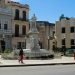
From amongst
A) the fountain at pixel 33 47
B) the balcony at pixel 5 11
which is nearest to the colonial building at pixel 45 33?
the balcony at pixel 5 11

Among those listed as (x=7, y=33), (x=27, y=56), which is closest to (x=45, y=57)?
(x=27, y=56)

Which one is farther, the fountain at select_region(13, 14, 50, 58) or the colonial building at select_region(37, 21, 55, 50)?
the colonial building at select_region(37, 21, 55, 50)

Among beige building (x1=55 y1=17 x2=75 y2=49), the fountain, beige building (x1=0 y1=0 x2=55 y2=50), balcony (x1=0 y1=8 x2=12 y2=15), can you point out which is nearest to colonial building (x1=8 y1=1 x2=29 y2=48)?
beige building (x1=0 y1=0 x2=55 y2=50)

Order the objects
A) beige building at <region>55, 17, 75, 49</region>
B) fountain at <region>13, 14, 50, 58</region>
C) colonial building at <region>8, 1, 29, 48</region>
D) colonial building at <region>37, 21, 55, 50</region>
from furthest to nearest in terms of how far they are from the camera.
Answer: colonial building at <region>37, 21, 55, 50</region> < beige building at <region>55, 17, 75, 49</region> < colonial building at <region>8, 1, 29, 48</region> < fountain at <region>13, 14, 50, 58</region>

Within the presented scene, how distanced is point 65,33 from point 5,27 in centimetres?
1188

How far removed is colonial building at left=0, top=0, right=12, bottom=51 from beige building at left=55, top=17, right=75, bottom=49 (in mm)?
10013

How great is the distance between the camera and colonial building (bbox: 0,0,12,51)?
5841cm

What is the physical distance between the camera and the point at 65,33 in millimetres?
62219

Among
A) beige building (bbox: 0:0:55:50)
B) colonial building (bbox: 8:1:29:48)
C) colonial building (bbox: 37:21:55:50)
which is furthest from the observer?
colonial building (bbox: 37:21:55:50)

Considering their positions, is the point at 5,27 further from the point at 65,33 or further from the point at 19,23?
the point at 65,33

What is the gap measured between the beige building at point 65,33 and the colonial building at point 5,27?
32.9 ft

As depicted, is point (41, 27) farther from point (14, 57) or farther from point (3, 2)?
point (14, 57)

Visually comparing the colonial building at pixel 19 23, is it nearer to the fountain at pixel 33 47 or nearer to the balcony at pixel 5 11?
the balcony at pixel 5 11

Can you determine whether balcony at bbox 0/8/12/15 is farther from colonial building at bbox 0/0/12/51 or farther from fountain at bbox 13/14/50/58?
fountain at bbox 13/14/50/58
